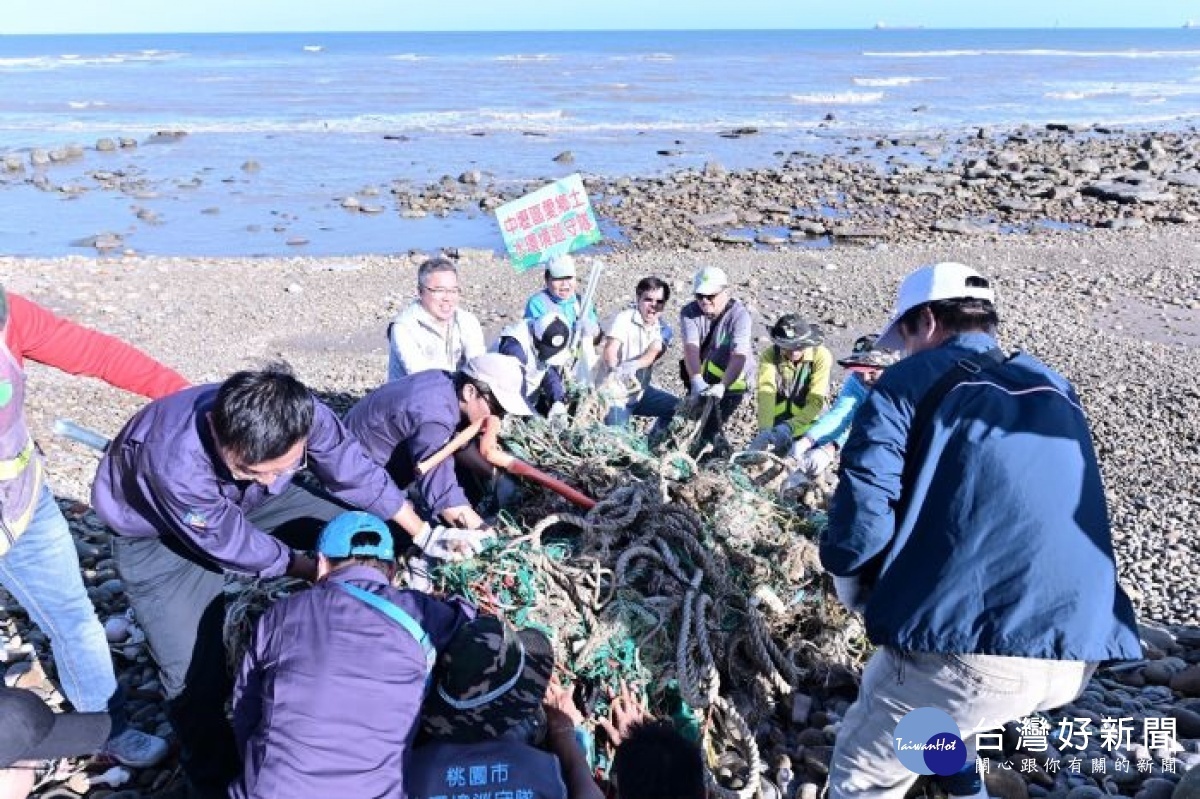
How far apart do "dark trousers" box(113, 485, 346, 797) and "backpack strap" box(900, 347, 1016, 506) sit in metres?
2.27

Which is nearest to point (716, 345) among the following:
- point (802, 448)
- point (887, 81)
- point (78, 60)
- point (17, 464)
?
point (802, 448)

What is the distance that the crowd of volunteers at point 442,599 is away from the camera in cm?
242

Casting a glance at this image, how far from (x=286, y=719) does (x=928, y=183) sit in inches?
799

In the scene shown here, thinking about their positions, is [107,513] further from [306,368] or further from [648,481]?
[306,368]

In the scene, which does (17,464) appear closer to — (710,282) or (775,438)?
(775,438)

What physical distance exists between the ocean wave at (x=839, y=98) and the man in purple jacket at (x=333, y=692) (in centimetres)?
3955

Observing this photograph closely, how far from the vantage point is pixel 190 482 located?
2.95 metres

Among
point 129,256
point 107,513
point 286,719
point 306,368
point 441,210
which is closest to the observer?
point 286,719

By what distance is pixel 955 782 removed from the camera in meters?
2.91

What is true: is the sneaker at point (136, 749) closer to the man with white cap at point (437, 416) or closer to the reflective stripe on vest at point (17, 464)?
the reflective stripe on vest at point (17, 464)

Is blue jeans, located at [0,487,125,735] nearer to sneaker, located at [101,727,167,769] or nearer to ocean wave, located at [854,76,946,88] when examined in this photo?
sneaker, located at [101,727,167,769]

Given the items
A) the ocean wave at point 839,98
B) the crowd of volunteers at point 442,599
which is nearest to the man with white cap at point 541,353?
the crowd of volunteers at point 442,599

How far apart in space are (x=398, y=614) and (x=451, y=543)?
1161 millimetres

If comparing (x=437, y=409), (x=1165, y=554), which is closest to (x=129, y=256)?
(x=437, y=409)
